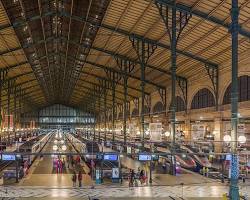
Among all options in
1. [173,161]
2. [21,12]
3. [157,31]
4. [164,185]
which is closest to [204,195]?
[164,185]

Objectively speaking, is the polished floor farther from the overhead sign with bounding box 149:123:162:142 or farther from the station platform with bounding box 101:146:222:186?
the overhead sign with bounding box 149:123:162:142

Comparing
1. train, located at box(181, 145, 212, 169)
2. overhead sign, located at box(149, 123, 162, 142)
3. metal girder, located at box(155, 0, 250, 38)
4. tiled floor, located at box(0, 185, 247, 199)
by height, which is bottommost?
tiled floor, located at box(0, 185, 247, 199)

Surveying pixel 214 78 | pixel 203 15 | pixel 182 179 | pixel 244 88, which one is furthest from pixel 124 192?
pixel 214 78

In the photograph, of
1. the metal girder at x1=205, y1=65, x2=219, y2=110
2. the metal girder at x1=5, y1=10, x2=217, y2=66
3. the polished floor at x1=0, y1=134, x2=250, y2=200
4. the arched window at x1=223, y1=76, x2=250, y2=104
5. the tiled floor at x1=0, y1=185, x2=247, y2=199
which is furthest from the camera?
the metal girder at x1=205, y1=65, x2=219, y2=110

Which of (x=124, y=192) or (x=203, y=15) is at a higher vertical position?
(x=203, y=15)

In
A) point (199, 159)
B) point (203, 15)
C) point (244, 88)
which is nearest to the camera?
point (203, 15)

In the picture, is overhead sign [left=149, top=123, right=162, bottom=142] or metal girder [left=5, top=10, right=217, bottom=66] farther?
metal girder [left=5, top=10, right=217, bottom=66]

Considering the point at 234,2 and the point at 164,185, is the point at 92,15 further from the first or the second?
the point at 234,2

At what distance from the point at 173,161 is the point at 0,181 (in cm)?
1596

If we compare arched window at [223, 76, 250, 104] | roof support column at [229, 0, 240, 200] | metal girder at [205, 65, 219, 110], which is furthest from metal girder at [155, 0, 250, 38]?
metal girder at [205, 65, 219, 110]

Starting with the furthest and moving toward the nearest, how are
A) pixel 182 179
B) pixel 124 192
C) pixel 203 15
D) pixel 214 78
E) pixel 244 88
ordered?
pixel 214 78
pixel 244 88
pixel 182 179
pixel 203 15
pixel 124 192

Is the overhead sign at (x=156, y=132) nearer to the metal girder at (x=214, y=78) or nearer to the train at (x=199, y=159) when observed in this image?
the train at (x=199, y=159)

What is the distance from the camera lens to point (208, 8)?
1324 inches

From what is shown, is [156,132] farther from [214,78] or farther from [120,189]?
[214,78]
